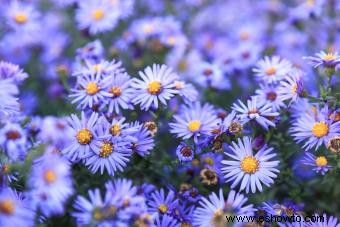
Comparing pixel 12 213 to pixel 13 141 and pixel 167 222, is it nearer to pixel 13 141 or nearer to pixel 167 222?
pixel 13 141

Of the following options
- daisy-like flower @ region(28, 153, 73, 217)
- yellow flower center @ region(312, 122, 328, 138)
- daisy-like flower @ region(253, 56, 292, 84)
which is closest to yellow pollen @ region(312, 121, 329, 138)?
yellow flower center @ region(312, 122, 328, 138)

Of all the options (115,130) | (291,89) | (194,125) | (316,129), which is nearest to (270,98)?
(291,89)

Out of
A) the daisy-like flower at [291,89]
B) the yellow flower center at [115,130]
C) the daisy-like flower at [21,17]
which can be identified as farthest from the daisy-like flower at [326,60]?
the daisy-like flower at [21,17]

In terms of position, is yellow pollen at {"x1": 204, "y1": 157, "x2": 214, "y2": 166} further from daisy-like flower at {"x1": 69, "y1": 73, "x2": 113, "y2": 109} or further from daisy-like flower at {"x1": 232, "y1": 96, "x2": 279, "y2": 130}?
daisy-like flower at {"x1": 69, "y1": 73, "x2": 113, "y2": 109}

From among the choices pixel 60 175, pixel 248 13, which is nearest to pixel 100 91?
pixel 60 175

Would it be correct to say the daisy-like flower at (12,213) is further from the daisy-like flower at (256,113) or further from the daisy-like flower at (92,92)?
the daisy-like flower at (256,113)
